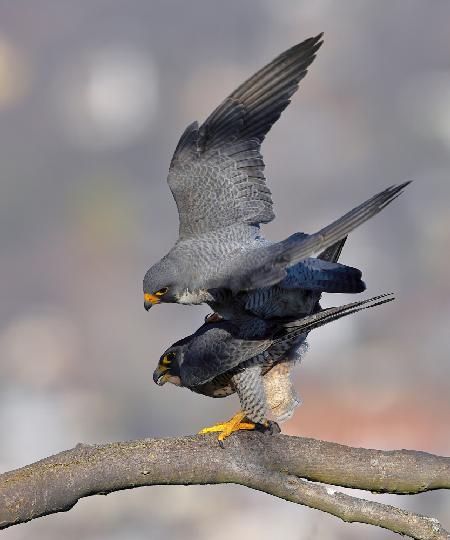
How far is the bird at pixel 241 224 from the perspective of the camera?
3.04m

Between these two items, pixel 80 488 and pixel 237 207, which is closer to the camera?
pixel 80 488

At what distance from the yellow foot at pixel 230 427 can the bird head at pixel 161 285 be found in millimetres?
533

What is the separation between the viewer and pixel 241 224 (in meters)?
3.65

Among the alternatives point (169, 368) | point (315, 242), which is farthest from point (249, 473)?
point (315, 242)

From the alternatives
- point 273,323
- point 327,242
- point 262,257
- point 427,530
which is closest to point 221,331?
point 273,323

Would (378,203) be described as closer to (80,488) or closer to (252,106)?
(252,106)

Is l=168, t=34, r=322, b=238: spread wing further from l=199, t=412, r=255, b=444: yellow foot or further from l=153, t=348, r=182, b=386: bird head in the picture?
l=199, t=412, r=255, b=444: yellow foot

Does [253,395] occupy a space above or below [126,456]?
above

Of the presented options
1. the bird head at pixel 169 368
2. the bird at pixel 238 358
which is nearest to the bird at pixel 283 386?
the bird at pixel 238 358

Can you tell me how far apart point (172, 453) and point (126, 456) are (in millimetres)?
169

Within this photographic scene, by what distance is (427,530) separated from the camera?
121 inches

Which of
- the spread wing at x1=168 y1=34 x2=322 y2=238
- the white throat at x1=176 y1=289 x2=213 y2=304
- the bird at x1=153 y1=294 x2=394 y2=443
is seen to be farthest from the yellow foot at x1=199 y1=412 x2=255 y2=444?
the spread wing at x1=168 y1=34 x2=322 y2=238

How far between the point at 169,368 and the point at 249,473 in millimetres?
671

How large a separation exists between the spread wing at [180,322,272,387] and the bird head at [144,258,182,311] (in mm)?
260
